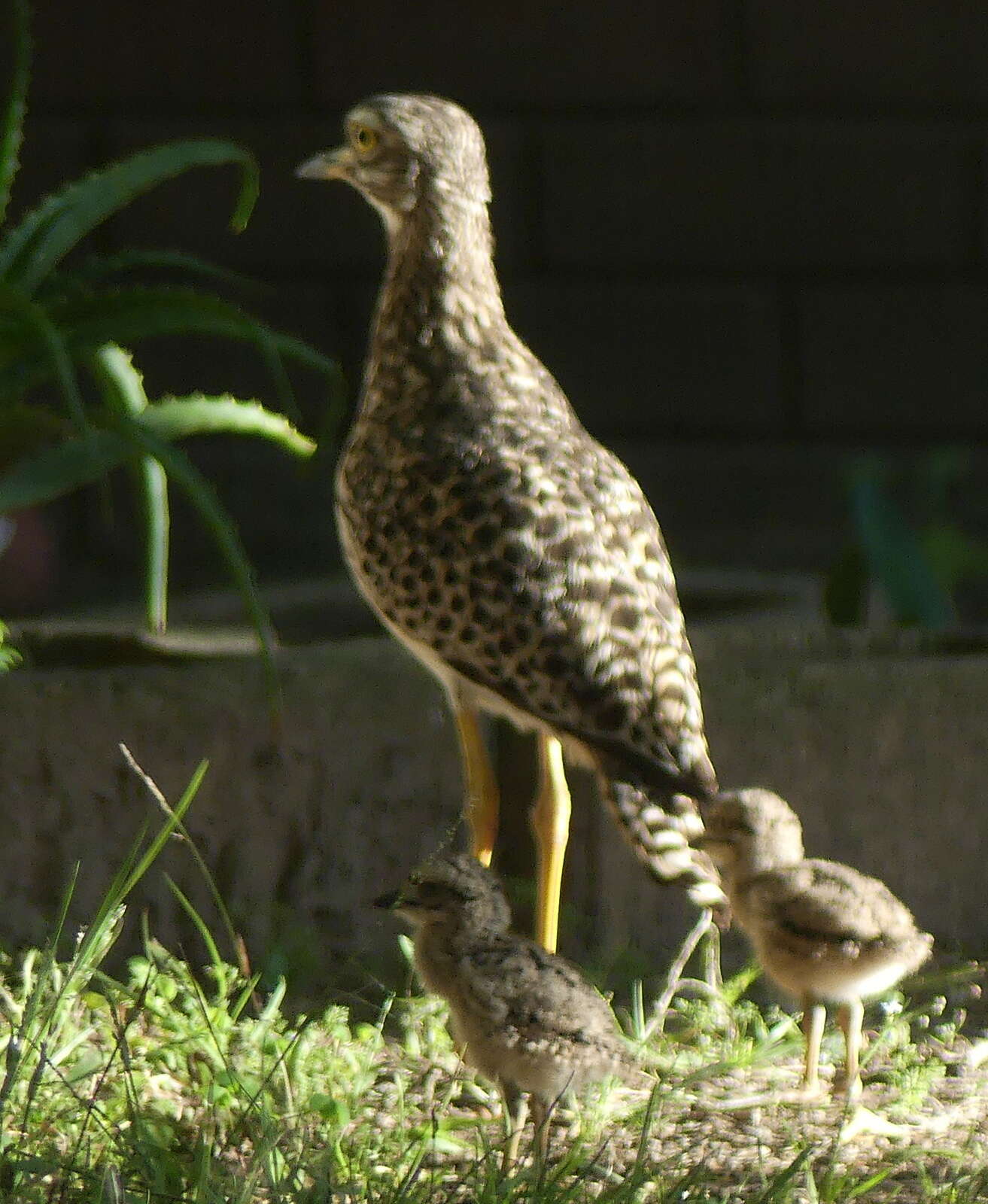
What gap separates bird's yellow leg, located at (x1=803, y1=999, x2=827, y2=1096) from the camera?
304 centimetres

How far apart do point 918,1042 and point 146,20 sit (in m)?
3.58

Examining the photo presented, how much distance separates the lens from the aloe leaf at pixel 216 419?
3.69m

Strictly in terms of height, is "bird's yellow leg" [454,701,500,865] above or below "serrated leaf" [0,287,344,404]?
below

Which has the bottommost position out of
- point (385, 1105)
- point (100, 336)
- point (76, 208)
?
point (385, 1105)

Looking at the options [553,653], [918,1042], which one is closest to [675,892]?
[918,1042]

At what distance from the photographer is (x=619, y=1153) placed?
2.86m

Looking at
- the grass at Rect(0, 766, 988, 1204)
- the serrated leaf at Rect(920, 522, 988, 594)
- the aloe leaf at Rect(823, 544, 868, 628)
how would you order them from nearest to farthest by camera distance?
the grass at Rect(0, 766, 988, 1204)
the aloe leaf at Rect(823, 544, 868, 628)
the serrated leaf at Rect(920, 522, 988, 594)

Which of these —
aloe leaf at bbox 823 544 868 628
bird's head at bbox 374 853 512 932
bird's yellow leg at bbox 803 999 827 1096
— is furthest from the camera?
aloe leaf at bbox 823 544 868 628

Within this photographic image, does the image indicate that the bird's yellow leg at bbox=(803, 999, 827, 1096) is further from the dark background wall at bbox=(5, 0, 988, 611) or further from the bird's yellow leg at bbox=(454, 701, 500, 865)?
the dark background wall at bbox=(5, 0, 988, 611)

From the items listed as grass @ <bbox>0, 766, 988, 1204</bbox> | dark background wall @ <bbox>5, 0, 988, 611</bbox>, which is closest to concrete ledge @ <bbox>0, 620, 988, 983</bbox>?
grass @ <bbox>0, 766, 988, 1204</bbox>

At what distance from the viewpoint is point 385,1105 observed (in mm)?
3045

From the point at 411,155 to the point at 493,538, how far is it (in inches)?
26.1

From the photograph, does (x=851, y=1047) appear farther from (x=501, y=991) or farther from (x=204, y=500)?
(x=204, y=500)

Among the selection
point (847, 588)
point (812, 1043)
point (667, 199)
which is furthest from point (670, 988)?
point (667, 199)
